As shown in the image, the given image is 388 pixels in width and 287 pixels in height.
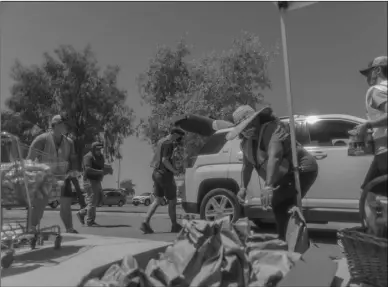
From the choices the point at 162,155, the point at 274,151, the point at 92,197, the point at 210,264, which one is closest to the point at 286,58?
the point at 274,151

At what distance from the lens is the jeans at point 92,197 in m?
6.01

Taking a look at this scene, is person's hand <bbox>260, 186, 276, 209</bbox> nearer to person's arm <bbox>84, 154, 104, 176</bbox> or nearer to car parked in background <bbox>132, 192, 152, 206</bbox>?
car parked in background <bbox>132, 192, 152, 206</bbox>

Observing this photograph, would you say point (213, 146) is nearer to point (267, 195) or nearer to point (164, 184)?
point (164, 184)

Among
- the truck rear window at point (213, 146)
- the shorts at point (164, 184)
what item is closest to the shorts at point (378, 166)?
the truck rear window at point (213, 146)

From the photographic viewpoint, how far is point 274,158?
2561 mm

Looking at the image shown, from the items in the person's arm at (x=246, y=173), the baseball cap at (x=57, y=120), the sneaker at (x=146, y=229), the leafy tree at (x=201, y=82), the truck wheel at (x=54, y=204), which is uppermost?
the leafy tree at (x=201, y=82)

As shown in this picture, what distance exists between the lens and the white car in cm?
404

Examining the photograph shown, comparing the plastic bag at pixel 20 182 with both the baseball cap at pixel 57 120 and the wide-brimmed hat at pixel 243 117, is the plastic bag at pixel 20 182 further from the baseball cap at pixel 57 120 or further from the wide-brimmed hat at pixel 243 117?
the wide-brimmed hat at pixel 243 117

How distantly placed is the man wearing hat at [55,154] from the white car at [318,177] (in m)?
1.33

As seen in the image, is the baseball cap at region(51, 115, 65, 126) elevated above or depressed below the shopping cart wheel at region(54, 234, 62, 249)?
above

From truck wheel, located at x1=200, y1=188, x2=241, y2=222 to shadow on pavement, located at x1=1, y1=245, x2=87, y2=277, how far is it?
169cm

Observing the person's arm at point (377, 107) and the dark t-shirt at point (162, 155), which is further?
the dark t-shirt at point (162, 155)

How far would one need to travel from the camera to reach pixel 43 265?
240 cm

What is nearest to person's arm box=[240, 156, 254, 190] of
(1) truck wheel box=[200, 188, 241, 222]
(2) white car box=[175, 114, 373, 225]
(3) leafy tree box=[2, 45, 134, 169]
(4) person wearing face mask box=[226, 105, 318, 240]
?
(4) person wearing face mask box=[226, 105, 318, 240]
